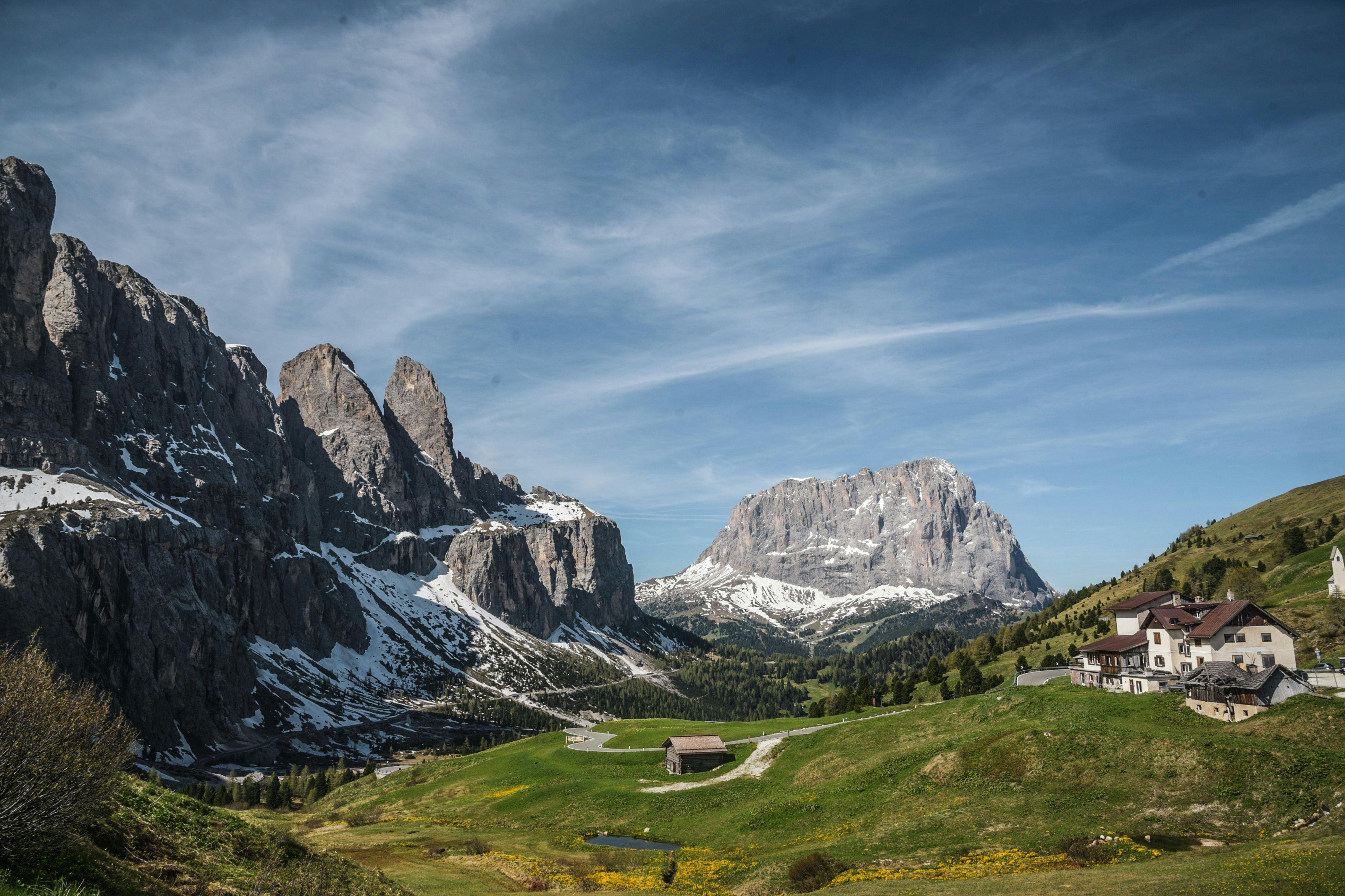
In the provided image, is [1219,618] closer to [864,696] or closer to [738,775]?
[738,775]

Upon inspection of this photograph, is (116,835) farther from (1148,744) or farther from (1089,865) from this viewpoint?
(1148,744)

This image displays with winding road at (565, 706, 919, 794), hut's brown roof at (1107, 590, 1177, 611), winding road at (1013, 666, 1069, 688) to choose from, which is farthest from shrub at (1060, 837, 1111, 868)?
hut's brown roof at (1107, 590, 1177, 611)

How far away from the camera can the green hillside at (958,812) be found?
4122 centimetres

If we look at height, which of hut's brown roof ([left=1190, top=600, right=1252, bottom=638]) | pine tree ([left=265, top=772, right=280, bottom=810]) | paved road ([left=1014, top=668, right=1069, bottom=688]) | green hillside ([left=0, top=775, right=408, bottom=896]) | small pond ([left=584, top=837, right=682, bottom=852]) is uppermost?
hut's brown roof ([left=1190, top=600, right=1252, bottom=638])

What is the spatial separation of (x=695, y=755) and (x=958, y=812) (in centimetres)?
3640

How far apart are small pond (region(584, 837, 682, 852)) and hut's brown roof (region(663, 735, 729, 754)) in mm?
17055

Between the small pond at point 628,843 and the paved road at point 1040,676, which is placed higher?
the paved road at point 1040,676

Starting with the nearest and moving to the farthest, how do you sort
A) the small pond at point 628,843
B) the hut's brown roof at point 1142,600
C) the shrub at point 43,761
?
the shrub at point 43,761 < the small pond at point 628,843 < the hut's brown roof at point 1142,600

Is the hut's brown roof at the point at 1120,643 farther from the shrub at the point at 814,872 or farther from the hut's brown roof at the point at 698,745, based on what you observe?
the shrub at the point at 814,872

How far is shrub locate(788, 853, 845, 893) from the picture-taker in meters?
44.5

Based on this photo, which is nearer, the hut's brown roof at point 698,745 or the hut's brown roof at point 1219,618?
the hut's brown roof at point 1219,618

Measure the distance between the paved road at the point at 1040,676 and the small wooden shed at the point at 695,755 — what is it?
141 feet

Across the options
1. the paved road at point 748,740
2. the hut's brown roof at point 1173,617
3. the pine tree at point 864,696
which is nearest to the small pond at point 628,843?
the paved road at point 748,740

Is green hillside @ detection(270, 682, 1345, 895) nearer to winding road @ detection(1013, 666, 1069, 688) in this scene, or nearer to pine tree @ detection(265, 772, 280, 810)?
winding road @ detection(1013, 666, 1069, 688)
